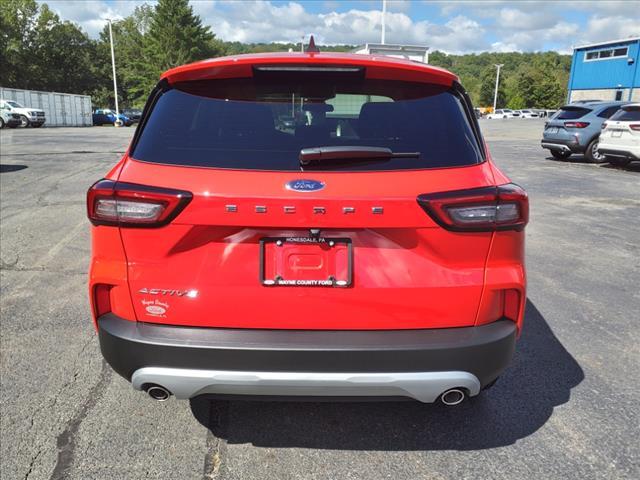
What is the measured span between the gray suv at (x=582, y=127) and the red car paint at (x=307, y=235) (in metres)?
15.0

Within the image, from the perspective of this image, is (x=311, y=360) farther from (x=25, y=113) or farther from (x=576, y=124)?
(x=25, y=113)

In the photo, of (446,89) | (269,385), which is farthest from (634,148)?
(269,385)

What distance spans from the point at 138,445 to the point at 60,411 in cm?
61

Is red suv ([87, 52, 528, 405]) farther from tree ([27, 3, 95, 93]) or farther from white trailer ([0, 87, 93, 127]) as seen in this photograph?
tree ([27, 3, 95, 93])

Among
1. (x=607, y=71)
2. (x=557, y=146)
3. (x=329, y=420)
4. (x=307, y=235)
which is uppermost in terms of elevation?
(x=607, y=71)

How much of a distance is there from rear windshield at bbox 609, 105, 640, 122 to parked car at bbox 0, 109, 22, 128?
32.7 metres

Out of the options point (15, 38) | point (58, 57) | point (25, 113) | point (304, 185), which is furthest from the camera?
point (58, 57)

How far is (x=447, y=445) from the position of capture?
2680 mm

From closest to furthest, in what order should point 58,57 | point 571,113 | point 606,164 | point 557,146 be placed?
point 571,113
point 606,164
point 557,146
point 58,57

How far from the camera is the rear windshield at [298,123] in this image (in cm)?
227

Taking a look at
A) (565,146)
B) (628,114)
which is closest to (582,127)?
(565,146)

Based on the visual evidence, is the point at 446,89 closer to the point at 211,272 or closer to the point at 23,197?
the point at 211,272

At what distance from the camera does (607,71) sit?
50.4 m

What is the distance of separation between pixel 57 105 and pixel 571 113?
142 ft
